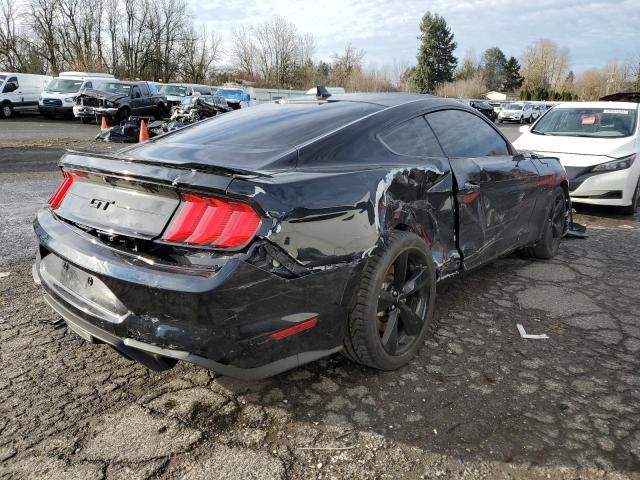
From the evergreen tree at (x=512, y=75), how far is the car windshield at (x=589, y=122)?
314ft

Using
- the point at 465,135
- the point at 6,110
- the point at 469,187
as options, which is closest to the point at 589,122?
the point at 465,135

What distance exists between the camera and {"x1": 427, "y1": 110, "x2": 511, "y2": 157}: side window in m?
3.32

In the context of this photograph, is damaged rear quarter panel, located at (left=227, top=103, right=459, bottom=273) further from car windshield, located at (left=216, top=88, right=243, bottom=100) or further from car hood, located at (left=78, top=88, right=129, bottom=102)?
car windshield, located at (left=216, top=88, right=243, bottom=100)

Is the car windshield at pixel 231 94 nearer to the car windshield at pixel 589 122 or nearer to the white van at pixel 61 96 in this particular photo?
the white van at pixel 61 96

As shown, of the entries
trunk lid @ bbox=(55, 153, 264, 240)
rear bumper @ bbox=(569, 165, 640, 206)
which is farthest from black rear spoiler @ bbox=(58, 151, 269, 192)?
rear bumper @ bbox=(569, 165, 640, 206)

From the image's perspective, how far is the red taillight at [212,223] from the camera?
78.7 inches

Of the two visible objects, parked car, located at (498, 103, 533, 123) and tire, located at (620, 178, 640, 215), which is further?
parked car, located at (498, 103, 533, 123)

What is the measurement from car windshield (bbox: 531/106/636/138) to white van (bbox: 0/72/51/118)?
22.5m

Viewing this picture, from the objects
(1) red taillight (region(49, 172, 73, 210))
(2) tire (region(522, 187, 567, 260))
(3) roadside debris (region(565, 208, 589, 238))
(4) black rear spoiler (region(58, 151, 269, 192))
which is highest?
(4) black rear spoiler (region(58, 151, 269, 192))

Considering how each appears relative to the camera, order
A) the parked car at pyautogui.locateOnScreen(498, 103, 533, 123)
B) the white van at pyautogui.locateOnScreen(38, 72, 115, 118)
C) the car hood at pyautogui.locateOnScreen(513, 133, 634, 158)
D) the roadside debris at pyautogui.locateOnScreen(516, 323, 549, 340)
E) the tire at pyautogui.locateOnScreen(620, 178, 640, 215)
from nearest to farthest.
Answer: the roadside debris at pyautogui.locateOnScreen(516, 323, 549, 340) < the car hood at pyautogui.locateOnScreen(513, 133, 634, 158) < the tire at pyautogui.locateOnScreen(620, 178, 640, 215) < the white van at pyautogui.locateOnScreen(38, 72, 115, 118) < the parked car at pyautogui.locateOnScreen(498, 103, 533, 123)

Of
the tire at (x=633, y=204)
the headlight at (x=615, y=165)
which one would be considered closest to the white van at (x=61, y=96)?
the headlight at (x=615, y=165)

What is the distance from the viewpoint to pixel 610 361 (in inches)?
114

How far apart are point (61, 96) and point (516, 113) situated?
33611 mm

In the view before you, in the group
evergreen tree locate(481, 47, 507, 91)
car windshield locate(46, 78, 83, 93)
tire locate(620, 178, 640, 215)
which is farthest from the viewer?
evergreen tree locate(481, 47, 507, 91)
